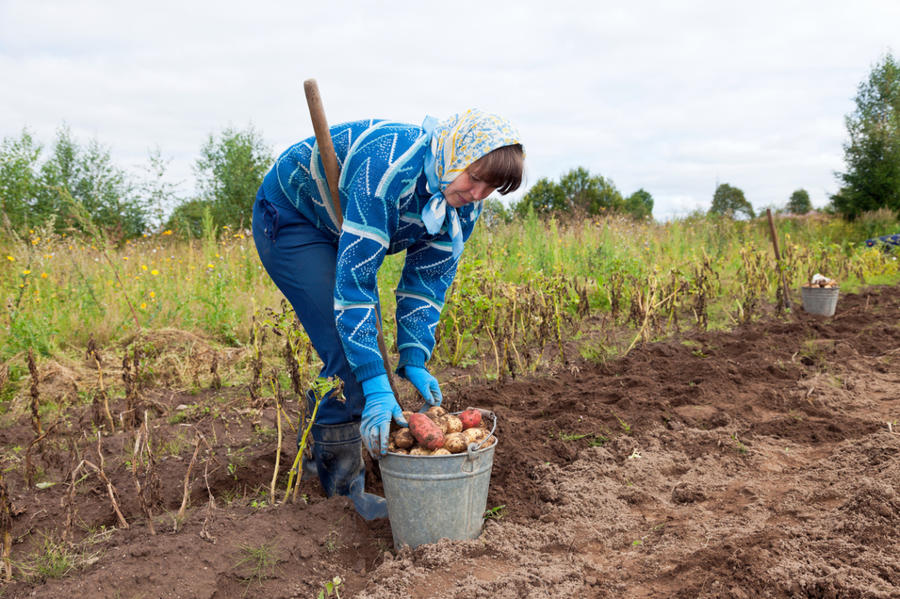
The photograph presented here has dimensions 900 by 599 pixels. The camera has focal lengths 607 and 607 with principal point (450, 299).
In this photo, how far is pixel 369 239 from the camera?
7.10ft

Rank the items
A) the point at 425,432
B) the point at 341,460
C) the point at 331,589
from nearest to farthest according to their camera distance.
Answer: the point at 331,589
the point at 425,432
the point at 341,460

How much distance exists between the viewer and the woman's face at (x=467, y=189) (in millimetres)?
2131

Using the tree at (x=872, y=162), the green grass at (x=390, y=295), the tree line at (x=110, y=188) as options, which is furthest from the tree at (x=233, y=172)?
the tree at (x=872, y=162)

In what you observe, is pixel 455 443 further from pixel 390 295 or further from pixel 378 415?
pixel 390 295

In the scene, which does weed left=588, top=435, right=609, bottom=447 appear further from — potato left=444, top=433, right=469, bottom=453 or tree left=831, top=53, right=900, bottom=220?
tree left=831, top=53, right=900, bottom=220

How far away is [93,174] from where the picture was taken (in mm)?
17078

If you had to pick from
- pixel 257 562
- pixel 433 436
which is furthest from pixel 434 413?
pixel 257 562

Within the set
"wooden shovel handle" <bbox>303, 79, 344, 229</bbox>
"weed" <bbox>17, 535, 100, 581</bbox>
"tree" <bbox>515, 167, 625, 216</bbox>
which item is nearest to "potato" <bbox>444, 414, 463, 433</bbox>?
"wooden shovel handle" <bbox>303, 79, 344, 229</bbox>

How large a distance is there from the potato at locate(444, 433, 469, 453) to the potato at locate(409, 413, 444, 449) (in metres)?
0.02

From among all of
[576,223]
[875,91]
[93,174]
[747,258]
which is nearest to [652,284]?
[747,258]

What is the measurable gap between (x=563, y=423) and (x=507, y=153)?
178 cm

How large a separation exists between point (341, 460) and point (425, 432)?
0.68m

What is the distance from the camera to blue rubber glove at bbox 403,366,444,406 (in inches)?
99.0

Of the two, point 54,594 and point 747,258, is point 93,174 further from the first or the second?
point 54,594
